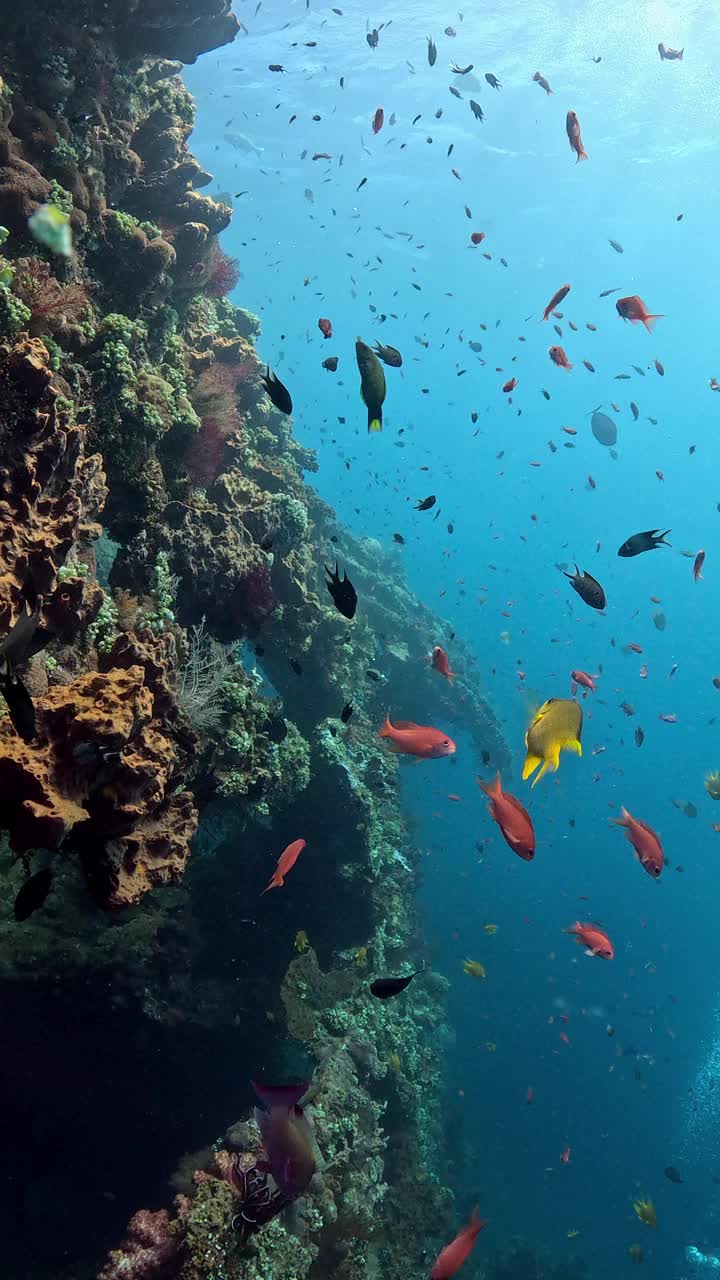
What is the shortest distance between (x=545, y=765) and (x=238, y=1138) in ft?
19.5

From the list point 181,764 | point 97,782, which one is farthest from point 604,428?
point 97,782

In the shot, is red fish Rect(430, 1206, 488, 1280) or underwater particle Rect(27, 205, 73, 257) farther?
underwater particle Rect(27, 205, 73, 257)

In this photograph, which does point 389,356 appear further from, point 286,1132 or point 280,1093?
point 286,1132

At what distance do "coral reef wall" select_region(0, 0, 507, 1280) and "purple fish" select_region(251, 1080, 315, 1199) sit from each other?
1425mm

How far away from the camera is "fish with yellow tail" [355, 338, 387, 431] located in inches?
146

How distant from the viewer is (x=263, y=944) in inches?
361

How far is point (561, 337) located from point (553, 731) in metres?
43.1

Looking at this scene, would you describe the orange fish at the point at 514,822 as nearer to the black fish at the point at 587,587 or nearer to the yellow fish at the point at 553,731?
the yellow fish at the point at 553,731

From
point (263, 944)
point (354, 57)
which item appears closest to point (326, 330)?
point (263, 944)

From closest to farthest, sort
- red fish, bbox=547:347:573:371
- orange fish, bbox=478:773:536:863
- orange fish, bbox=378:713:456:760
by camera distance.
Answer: orange fish, bbox=478:773:536:863, orange fish, bbox=378:713:456:760, red fish, bbox=547:347:573:371

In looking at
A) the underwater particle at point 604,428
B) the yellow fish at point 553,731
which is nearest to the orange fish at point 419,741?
the yellow fish at point 553,731

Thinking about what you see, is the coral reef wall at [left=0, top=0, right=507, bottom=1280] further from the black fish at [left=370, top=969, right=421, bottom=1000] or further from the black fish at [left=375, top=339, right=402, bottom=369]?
the black fish at [left=375, top=339, right=402, bottom=369]

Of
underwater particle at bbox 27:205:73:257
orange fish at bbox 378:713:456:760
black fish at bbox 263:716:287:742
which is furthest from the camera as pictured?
black fish at bbox 263:716:287:742

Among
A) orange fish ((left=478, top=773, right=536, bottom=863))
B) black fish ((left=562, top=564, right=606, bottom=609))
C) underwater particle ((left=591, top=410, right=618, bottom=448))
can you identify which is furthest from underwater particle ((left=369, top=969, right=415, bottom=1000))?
underwater particle ((left=591, top=410, right=618, bottom=448))
